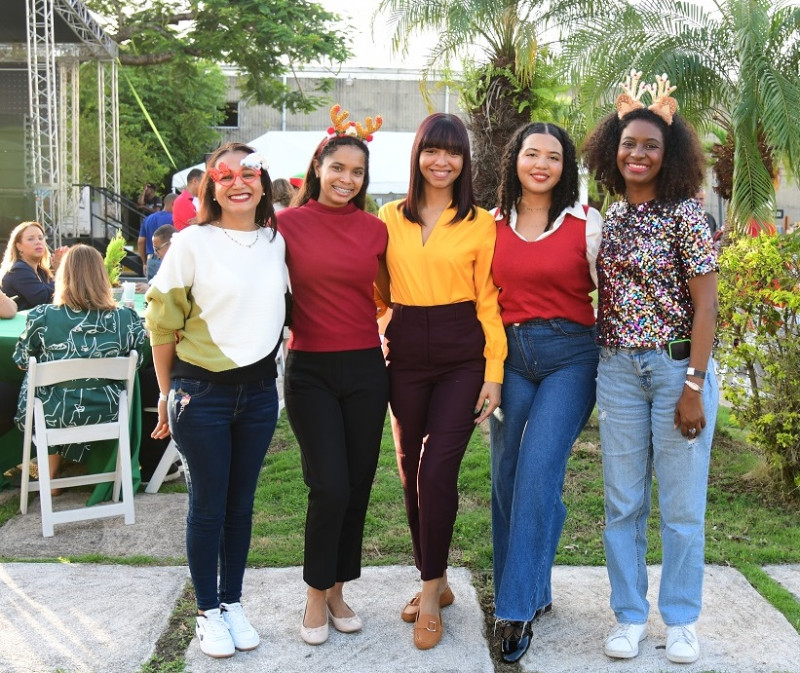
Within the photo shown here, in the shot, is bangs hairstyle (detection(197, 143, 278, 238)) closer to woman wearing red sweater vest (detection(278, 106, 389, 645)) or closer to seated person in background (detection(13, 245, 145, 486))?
woman wearing red sweater vest (detection(278, 106, 389, 645))

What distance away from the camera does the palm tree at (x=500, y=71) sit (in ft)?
28.1

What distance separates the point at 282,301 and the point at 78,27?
15.2 meters

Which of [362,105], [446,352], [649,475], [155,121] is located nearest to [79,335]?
[446,352]

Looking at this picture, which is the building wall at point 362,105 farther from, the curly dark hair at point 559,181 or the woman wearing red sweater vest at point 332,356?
the woman wearing red sweater vest at point 332,356

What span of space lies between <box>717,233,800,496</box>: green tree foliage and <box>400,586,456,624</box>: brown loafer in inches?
91.3

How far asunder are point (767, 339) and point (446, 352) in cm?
268

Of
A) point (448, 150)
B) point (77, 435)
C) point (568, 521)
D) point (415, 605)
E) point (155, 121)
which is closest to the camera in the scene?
point (448, 150)

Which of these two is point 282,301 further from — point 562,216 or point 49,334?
point 49,334

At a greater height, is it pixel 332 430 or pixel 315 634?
pixel 332 430

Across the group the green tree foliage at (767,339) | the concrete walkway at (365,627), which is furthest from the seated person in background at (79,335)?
the green tree foliage at (767,339)

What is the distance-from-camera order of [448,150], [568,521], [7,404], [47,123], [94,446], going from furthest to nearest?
[47,123], [94,446], [7,404], [568,521], [448,150]

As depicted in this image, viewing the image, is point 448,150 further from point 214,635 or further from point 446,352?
point 214,635

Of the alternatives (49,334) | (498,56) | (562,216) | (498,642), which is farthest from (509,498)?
(498,56)

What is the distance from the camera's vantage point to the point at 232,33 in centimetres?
1858
